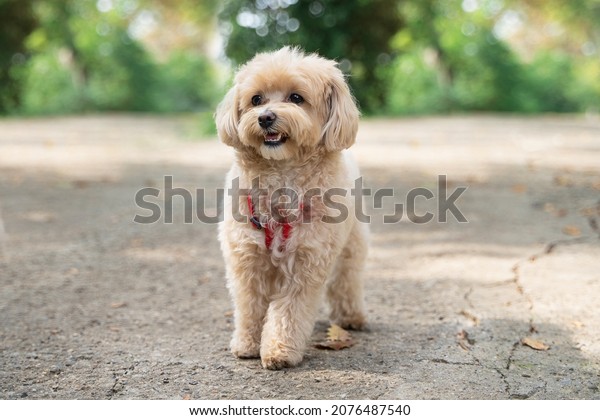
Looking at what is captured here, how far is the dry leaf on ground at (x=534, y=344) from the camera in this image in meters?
3.49

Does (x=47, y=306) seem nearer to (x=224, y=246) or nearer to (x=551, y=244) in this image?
(x=224, y=246)

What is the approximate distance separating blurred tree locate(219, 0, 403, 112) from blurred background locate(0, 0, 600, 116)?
0.11 feet

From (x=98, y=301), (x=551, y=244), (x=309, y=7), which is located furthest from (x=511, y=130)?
(x=98, y=301)

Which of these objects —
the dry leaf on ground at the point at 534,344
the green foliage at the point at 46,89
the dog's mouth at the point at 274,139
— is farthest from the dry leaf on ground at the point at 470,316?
the green foliage at the point at 46,89

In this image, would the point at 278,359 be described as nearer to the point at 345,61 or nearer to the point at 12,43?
the point at 345,61

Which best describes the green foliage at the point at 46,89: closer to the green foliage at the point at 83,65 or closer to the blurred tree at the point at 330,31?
the green foliage at the point at 83,65

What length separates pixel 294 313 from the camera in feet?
11.1

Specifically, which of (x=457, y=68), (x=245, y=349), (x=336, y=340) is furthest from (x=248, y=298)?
(x=457, y=68)

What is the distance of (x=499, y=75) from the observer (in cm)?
1927

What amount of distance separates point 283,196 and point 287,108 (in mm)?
455

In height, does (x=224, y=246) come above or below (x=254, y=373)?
above

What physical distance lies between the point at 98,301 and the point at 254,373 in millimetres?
1565

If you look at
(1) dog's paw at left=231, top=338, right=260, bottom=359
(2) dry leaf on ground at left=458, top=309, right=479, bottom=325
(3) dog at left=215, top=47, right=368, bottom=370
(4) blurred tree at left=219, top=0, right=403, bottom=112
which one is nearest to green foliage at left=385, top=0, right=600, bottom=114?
(4) blurred tree at left=219, top=0, right=403, bottom=112

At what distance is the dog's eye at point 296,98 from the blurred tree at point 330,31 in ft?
29.7
